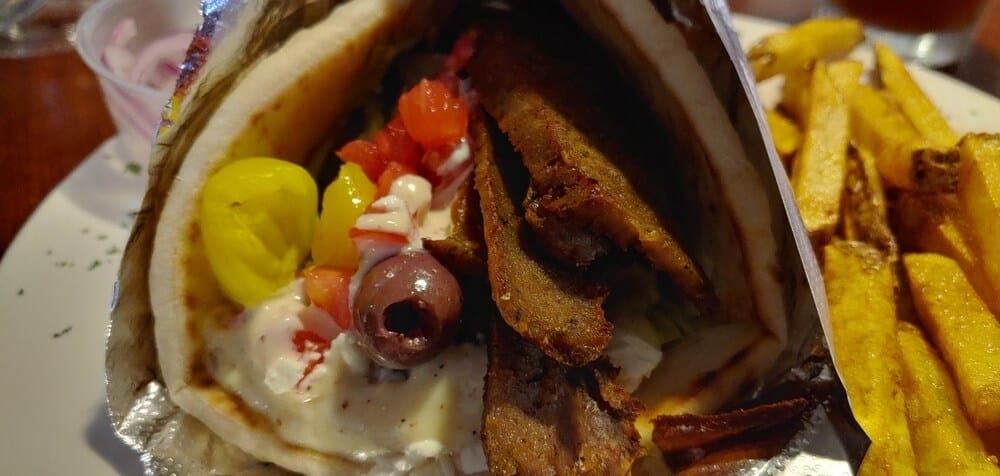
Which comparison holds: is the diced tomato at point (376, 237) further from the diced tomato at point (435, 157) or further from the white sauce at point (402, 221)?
the diced tomato at point (435, 157)

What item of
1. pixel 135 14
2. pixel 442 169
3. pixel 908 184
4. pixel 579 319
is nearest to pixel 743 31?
pixel 908 184

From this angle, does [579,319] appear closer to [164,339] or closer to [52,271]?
[164,339]

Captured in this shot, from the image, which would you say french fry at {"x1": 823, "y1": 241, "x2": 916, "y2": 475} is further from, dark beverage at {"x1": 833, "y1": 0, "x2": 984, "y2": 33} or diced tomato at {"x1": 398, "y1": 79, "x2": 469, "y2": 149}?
dark beverage at {"x1": 833, "y1": 0, "x2": 984, "y2": 33}

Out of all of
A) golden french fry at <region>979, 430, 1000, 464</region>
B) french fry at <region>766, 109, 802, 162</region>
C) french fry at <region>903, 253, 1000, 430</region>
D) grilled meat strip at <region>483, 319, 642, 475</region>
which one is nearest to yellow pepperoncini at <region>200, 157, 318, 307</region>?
grilled meat strip at <region>483, 319, 642, 475</region>

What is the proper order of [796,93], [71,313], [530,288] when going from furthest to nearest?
[796,93]
[71,313]
[530,288]

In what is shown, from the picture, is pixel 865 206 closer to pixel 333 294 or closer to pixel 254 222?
pixel 333 294

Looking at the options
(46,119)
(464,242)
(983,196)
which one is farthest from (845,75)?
(46,119)
